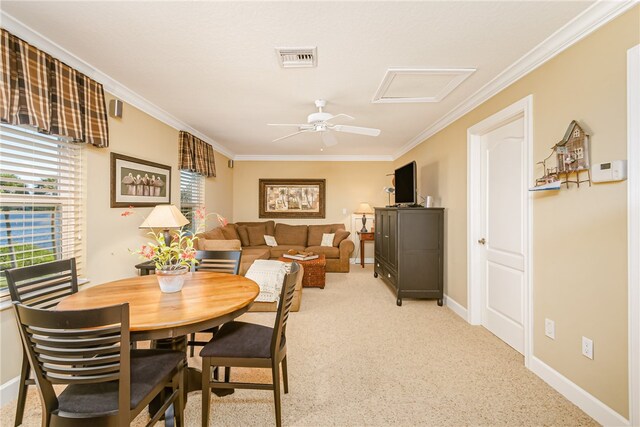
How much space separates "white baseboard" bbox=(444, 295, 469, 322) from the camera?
11.3 ft

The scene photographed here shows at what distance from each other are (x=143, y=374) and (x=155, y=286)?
0.70 metres

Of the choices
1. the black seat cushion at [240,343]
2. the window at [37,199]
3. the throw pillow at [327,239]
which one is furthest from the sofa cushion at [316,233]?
the black seat cushion at [240,343]

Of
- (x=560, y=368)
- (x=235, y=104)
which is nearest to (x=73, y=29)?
(x=235, y=104)

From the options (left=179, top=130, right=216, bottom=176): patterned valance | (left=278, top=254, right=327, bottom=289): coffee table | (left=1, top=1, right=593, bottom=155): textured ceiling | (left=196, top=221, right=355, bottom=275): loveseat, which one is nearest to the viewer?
(left=1, top=1, right=593, bottom=155): textured ceiling

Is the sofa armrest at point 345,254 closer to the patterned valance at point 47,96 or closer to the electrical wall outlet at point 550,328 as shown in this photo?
the electrical wall outlet at point 550,328

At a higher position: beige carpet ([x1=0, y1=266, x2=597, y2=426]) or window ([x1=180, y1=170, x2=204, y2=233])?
window ([x1=180, y1=170, x2=204, y2=233])

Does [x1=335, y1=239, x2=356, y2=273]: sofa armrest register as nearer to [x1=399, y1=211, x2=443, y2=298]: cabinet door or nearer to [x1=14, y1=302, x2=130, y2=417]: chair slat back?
[x1=399, y1=211, x2=443, y2=298]: cabinet door

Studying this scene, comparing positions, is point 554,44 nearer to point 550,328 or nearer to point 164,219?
point 550,328

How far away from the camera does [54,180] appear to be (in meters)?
2.36

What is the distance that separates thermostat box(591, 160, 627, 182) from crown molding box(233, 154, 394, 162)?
510cm

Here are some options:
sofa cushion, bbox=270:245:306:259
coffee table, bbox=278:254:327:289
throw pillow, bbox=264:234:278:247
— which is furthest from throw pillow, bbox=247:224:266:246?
coffee table, bbox=278:254:327:289

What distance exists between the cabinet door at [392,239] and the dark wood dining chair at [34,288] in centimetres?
349

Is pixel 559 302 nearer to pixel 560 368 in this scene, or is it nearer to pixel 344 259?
pixel 560 368

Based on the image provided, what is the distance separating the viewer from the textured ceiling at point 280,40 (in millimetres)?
1762
